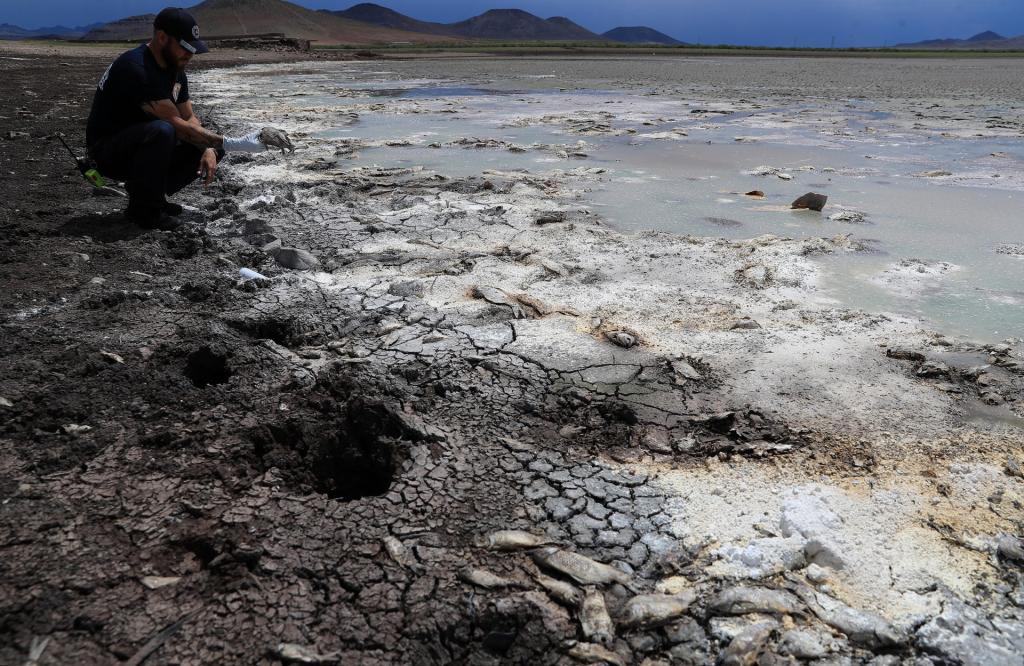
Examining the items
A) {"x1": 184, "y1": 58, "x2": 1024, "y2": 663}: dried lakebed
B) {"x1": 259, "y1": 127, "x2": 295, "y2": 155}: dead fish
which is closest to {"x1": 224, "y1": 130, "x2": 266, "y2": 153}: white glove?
{"x1": 259, "y1": 127, "x2": 295, "y2": 155}: dead fish

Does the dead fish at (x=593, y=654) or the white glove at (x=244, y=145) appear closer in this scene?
the dead fish at (x=593, y=654)

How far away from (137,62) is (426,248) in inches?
88.5

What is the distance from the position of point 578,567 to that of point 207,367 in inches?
72.4

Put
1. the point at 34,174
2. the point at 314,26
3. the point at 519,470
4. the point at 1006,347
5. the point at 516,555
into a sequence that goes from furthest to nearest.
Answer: the point at 314,26, the point at 34,174, the point at 1006,347, the point at 519,470, the point at 516,555

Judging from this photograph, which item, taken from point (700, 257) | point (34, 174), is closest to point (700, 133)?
point (700, 257)

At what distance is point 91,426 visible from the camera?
91.7 inches

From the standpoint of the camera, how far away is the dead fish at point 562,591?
170 cm

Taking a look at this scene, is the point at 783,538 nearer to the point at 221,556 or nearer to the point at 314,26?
the point at 221,556

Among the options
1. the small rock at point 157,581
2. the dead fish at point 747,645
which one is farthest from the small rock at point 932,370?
the small rock at point 157,581

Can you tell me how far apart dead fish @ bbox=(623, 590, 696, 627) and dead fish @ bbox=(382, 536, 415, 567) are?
593 mm

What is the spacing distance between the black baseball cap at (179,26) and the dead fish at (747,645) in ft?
14.7

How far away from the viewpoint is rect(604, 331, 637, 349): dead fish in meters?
3.02

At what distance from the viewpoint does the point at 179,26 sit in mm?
4184

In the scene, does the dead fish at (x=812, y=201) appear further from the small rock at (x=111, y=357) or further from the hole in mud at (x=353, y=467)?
the small rock at (x=111, y=357)
